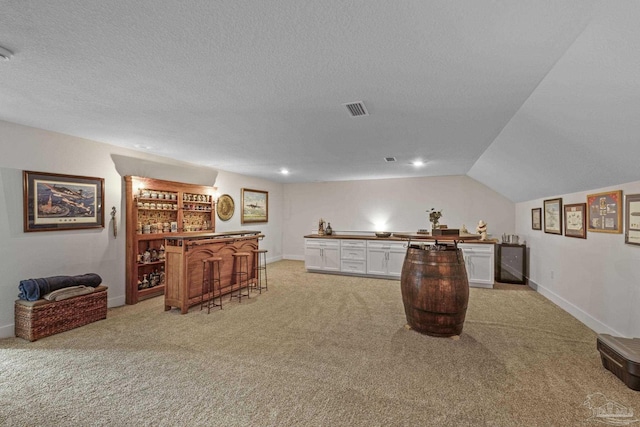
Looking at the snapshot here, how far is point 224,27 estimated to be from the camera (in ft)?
5.50

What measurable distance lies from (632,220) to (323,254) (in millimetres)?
5317

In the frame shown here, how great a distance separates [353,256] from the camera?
680 centimetres

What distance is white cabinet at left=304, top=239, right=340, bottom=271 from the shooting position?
6984 mm

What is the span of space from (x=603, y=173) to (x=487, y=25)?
2748 mm

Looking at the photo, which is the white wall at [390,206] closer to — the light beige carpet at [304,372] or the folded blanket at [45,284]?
the light beige carpet at [304,372]

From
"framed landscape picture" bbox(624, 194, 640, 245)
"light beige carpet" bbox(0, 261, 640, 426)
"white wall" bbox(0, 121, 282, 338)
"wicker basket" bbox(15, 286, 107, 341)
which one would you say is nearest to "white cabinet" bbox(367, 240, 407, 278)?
"light beige carpet" bbox(0, 261, 640, 426)

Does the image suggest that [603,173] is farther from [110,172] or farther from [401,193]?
[110,172]

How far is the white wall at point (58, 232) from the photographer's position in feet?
11.1

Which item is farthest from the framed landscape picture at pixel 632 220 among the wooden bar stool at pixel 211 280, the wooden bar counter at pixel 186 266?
the wooden bar counter at pixel 186 266

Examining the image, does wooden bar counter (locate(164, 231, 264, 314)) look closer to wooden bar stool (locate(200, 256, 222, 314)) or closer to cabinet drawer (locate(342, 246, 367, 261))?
wooden bar stool (locate(200, 256, 222, 314))

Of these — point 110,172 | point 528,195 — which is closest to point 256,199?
point 110,172

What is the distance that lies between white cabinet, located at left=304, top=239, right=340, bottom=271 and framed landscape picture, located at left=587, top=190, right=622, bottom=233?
4560 millimetres

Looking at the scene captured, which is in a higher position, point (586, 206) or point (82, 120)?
point (82, 120)

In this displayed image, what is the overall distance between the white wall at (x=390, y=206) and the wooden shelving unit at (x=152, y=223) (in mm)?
3588
